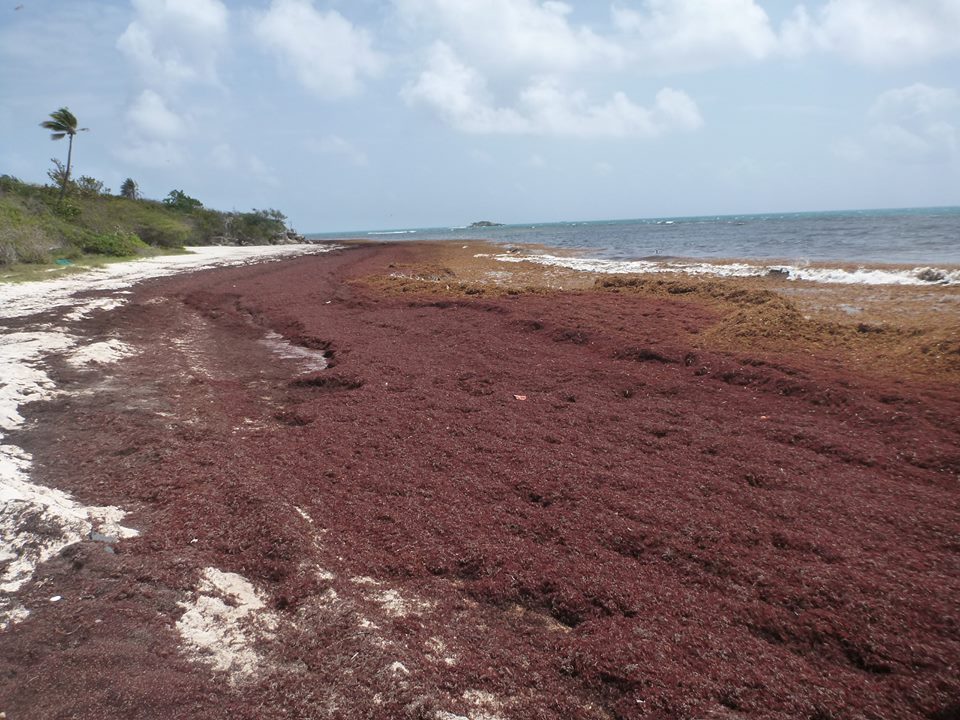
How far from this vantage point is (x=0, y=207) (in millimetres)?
21578

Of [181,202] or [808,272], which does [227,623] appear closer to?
[808,272]

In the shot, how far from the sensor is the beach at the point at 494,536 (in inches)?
98.5

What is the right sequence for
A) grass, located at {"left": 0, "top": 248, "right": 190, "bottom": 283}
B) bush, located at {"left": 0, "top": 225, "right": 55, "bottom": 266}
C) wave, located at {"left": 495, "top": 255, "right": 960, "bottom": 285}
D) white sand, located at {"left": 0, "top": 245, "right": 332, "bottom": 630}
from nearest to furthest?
white sand, located at {"left": 0, "top": 245, "right": 332, "bottom": 630}, wave, located at {"left": 495, "top": 255, "right": 960, "bottom": 285}, grass, located at {"left": 0, "top": 248, "right": 190, "bottom": 283}, bush, located at {"left": 0, "top": 225, "right": 55, "bottom": 266}

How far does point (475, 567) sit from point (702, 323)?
8.51 metres

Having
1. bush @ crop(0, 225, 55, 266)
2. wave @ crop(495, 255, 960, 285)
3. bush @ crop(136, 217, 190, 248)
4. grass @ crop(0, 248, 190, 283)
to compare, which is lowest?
wave @ crop(495, 255, 960, 285)

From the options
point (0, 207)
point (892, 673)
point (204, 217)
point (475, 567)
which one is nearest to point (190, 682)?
point (475, 567)

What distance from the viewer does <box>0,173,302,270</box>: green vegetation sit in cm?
2059

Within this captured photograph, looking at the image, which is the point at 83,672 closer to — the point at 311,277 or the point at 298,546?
the point at 298,546

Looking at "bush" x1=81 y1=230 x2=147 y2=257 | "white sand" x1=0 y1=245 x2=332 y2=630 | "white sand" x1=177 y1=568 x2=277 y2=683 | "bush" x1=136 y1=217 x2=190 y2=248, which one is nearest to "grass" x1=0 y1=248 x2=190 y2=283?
"bush" x1=81 y1=230 x2=147 y2=257

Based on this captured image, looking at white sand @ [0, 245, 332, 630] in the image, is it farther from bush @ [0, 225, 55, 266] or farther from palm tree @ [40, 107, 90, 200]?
palm tree @ [40, 107, 90, 200]

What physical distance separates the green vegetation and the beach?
16594 millimetres

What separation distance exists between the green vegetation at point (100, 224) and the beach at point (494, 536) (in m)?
16.6

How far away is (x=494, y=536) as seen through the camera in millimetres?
3752

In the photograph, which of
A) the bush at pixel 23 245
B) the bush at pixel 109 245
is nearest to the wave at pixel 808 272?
the bush at pixel 23 245
